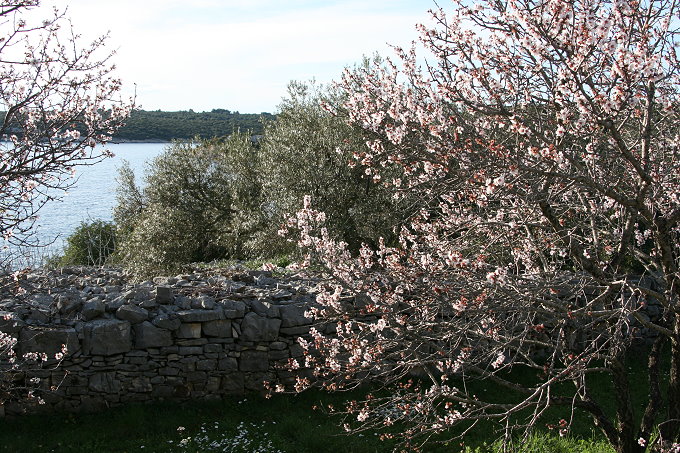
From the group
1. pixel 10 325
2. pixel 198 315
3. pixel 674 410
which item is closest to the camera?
pixel 674 410

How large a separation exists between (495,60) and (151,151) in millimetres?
15365

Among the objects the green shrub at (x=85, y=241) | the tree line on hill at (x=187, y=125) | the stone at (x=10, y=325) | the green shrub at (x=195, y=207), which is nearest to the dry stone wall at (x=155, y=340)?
the stone at (x=10, y=325)

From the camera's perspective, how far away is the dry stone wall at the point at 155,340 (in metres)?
7.21

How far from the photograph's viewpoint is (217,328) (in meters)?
7.75

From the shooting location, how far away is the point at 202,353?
7.73 meters

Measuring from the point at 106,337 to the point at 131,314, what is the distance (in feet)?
1.28

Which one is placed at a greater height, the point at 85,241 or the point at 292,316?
the point at 292,316

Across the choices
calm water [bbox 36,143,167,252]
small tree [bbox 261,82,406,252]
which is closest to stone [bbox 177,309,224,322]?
small tree [bbox 261,82,406,252]

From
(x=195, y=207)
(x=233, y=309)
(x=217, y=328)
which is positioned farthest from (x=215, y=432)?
(x=195, y=207)

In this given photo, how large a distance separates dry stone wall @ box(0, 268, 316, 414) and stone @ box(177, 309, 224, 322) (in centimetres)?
1

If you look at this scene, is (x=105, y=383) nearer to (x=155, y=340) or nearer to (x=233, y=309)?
(x=155, y=340)

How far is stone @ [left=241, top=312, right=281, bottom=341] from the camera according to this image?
783 centimetres

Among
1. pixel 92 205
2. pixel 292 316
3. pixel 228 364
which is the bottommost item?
pixel 228 364

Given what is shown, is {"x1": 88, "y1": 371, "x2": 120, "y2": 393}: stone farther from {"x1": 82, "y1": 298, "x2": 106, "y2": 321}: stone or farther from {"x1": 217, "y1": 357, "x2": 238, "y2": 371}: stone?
{"x1": 217, "y1": 357, "x2": 238, "y2": 371}: stone
